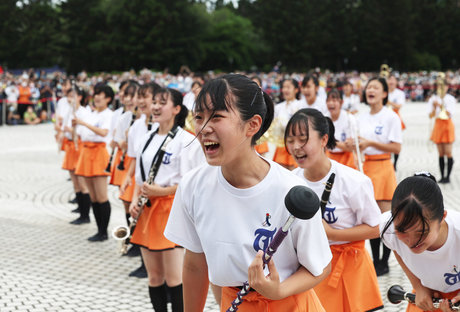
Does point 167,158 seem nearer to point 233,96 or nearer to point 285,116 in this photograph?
point 233,96

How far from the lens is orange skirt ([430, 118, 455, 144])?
11266 millimetres

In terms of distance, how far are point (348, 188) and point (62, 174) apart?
9789 millimetres

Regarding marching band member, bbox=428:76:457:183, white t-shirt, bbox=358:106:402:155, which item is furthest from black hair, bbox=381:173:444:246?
marching band member, bbox=428:76:457:183

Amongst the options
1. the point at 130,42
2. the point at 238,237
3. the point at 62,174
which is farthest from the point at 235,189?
the point at 130,42

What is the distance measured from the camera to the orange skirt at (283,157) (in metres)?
8.29

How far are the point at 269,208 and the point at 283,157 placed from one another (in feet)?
20.2

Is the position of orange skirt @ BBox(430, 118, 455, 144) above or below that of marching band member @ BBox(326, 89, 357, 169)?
below

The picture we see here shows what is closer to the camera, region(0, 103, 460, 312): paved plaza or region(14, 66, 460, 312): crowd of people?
region(14, 66, 460, 312): crowd of people

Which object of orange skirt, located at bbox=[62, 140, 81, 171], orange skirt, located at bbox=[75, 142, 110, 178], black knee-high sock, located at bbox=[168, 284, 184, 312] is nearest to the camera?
black knee-high sock, located at bbox=[168, 284, 184, 312]

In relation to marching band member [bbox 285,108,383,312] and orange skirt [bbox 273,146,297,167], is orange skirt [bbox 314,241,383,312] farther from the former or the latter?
orange skirt [bbox 273,146,297,167]

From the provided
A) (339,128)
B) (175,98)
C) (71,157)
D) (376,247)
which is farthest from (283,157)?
(175,98)

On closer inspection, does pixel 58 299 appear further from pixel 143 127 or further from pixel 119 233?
pixel 143 127

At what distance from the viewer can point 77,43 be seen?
200 feet

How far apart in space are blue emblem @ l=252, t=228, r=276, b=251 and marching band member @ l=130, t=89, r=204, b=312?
8.00ft
